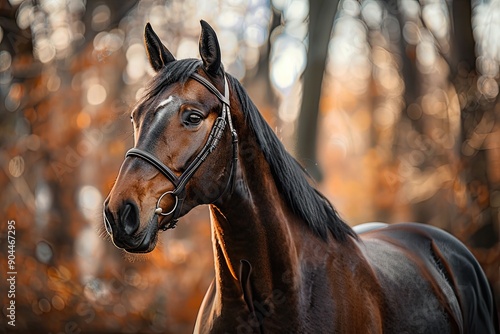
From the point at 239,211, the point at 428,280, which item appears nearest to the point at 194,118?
the point at 239,211

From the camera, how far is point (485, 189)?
12.7m

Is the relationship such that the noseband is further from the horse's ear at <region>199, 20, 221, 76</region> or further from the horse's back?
the horse's back

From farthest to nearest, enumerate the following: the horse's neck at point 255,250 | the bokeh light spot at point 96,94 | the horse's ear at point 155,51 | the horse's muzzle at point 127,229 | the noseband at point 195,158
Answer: the bokeh light spot at point 96,94 < the horse's ear at point 155,51 < the horse's neck at point 255,250 < the noseband at point 195,158 < the horse's muzzle at point 127,229

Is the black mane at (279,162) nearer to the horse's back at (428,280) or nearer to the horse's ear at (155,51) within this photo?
the horse's ear at (155,51)

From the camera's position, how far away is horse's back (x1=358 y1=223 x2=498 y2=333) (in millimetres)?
3980

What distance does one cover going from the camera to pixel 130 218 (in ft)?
9.12

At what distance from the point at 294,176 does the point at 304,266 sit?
49 cm

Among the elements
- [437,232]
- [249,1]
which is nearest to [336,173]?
[249,1]

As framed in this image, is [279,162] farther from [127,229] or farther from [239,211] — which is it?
[127,229]

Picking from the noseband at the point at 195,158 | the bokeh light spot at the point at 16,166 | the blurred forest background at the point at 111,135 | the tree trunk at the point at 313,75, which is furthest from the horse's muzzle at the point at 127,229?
the bokeh light spot at the point at 16,166

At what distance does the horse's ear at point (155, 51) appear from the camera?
11.1ft

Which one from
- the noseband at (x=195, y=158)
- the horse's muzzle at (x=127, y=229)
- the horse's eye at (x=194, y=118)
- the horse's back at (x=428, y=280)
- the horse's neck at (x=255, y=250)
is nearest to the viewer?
the horse's muzzle at (x=127, y=229)

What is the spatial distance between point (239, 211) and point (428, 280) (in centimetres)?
184

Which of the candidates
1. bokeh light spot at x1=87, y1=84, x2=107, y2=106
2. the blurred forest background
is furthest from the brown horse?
bokeh light spot at x1=87, y1=84, x2=107, y2=106
